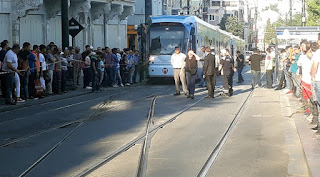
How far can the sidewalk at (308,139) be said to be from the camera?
8.73 meters

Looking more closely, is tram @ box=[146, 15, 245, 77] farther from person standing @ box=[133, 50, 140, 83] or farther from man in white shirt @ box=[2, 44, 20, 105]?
man in white shirt @ box=[2, 44, 20, 105]

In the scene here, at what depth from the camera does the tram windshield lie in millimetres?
29234

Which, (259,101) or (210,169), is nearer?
(210,169)

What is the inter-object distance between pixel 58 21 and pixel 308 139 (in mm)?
24426

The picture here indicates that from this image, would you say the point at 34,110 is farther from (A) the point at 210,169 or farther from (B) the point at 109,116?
(A) the point at 210,169

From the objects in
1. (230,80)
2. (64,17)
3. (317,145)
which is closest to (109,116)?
(317,145)

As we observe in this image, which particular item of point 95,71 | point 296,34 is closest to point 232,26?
point 296,34

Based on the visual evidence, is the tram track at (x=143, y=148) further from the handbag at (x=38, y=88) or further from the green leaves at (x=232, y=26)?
the green leaves at (x=232, y=26)

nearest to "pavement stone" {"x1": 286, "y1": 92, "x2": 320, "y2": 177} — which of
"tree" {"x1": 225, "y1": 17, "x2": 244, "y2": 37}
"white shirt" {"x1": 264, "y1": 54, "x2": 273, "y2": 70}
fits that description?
"white shirt" {"x1": 264, "y1": 54, "x2": 273, "y2": 70}

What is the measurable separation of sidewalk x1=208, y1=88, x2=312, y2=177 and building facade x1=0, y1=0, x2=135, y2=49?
14403mm

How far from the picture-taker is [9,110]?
57.4 feet

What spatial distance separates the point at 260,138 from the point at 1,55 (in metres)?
10.0

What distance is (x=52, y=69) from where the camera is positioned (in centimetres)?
2252

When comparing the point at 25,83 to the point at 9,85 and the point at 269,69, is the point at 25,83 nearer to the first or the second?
the point at 9,85
